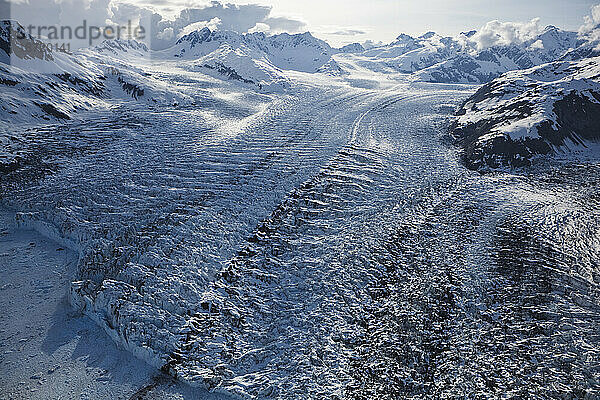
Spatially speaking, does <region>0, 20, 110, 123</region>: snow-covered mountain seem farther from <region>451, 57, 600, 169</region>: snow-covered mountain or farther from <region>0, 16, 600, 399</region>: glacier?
<region>451, 57, 600, 169</region>: snow-covered mountain

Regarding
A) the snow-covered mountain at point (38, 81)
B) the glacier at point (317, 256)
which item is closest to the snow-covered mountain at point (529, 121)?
the glacier at point (317, 256)

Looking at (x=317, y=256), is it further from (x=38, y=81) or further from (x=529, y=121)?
(x=38, y=81)

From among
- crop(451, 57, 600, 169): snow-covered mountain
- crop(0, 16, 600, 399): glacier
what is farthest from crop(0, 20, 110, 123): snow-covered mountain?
crop(451, 57, 600, 169): snow-covered mountain

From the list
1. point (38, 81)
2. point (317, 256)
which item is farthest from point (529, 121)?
point (38, 81)

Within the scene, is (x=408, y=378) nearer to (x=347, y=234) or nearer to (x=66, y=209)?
(x=347, y=234)

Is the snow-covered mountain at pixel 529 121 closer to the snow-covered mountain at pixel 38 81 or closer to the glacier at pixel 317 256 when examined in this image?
the glacier at pixel 317 256

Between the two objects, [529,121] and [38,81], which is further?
[38,81]

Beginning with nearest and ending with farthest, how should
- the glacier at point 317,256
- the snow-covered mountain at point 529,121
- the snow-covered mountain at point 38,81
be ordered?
the glacier at point 317,256, the snow-covered mountain at point 529,121, the snow-covered mountain at point 38,81

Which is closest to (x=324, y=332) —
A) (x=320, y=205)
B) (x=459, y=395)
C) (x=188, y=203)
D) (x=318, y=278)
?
(x=318, y=278)
